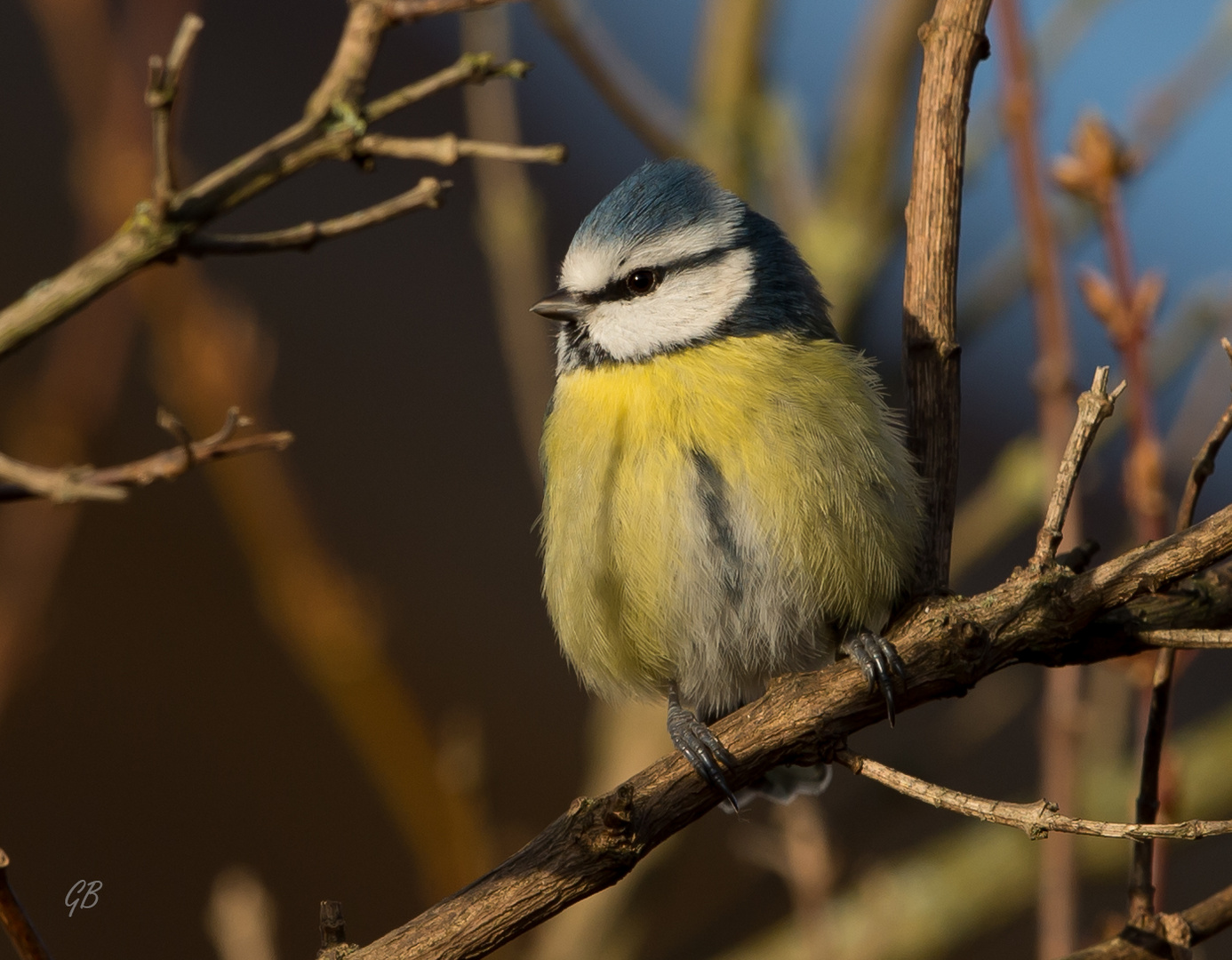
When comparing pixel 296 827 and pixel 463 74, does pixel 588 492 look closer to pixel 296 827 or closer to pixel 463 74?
pixel 463 74

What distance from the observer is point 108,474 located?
0.88 meters

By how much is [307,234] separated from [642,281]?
142 centimetres

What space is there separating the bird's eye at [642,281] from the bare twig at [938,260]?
660 millimetres

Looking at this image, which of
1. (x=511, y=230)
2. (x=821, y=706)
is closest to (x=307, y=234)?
(x=821, y=706)

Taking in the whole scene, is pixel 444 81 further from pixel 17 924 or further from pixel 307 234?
pixel 17 924

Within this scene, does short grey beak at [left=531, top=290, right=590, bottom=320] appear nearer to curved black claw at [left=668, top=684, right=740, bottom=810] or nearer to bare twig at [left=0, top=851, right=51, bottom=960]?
curved black claw at [left=668, top=684, right=740, bottom=810]

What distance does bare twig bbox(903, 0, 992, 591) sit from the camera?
1.74m

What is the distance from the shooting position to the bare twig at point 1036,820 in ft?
3.56

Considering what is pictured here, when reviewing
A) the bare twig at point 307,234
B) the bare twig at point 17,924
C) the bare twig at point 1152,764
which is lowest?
the bare twig at point 1152,764

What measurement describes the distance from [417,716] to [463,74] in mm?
1865

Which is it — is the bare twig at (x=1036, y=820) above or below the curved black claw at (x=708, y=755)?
below

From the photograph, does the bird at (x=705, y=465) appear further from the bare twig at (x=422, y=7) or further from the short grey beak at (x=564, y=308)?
the bare twig at (x=422, y=7)

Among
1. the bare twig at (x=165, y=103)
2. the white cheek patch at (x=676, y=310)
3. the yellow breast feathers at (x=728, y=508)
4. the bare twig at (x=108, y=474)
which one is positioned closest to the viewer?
the bare twig at (x=108, y=474)
